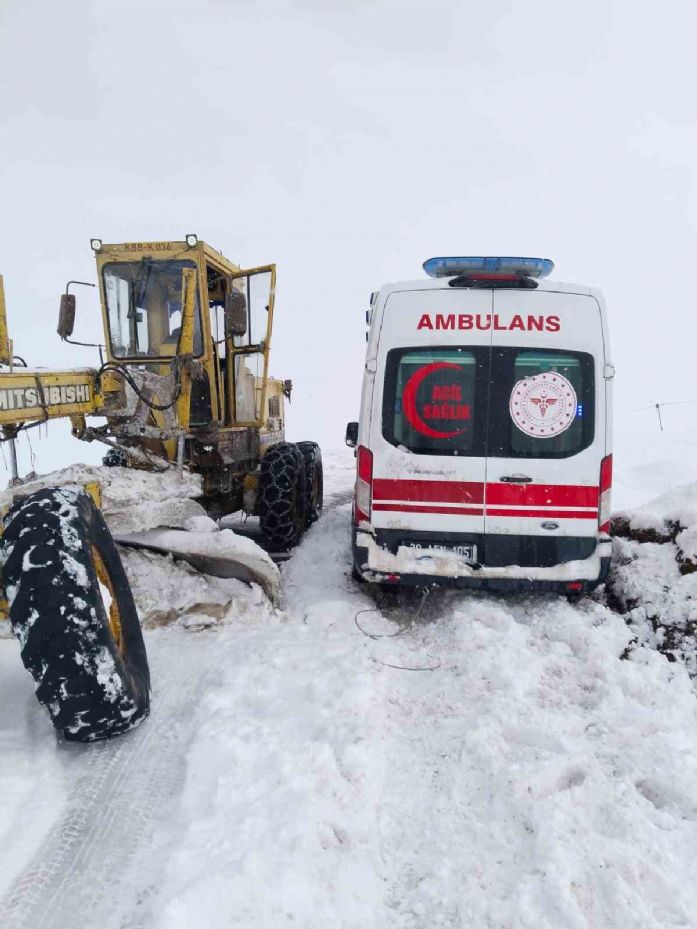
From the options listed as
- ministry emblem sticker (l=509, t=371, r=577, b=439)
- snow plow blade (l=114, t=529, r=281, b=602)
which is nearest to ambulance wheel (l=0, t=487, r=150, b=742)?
snow plow blade (l=114, t=529, r=281, b=602)

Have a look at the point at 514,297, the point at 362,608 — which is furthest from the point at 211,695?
the point at 514,297

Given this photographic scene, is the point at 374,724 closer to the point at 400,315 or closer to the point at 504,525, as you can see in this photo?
the point at 504,525

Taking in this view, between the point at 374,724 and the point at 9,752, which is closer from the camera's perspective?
the point at 9,752

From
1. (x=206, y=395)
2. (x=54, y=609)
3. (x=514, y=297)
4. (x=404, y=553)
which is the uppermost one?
(x=514, y=297)

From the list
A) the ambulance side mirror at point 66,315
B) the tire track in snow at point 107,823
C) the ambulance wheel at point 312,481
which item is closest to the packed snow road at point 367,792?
the tire track in snow at point 107,823

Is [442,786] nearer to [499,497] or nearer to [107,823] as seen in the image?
[107,823]

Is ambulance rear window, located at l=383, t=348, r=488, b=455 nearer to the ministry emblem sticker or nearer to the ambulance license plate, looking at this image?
the ministry emblem sticker

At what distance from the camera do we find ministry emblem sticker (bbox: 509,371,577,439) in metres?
4.42

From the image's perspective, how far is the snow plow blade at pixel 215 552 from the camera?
14.6ft

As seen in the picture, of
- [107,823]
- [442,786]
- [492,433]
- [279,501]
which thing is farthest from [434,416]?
[107,823]

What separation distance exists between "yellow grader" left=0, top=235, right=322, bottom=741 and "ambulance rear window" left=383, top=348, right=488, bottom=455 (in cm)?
173

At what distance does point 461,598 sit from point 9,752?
128 inches

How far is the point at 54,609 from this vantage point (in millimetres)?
2512

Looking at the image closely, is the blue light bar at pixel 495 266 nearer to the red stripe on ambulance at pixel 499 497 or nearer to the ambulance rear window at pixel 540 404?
the ambulance rear window at pixel 540 404
